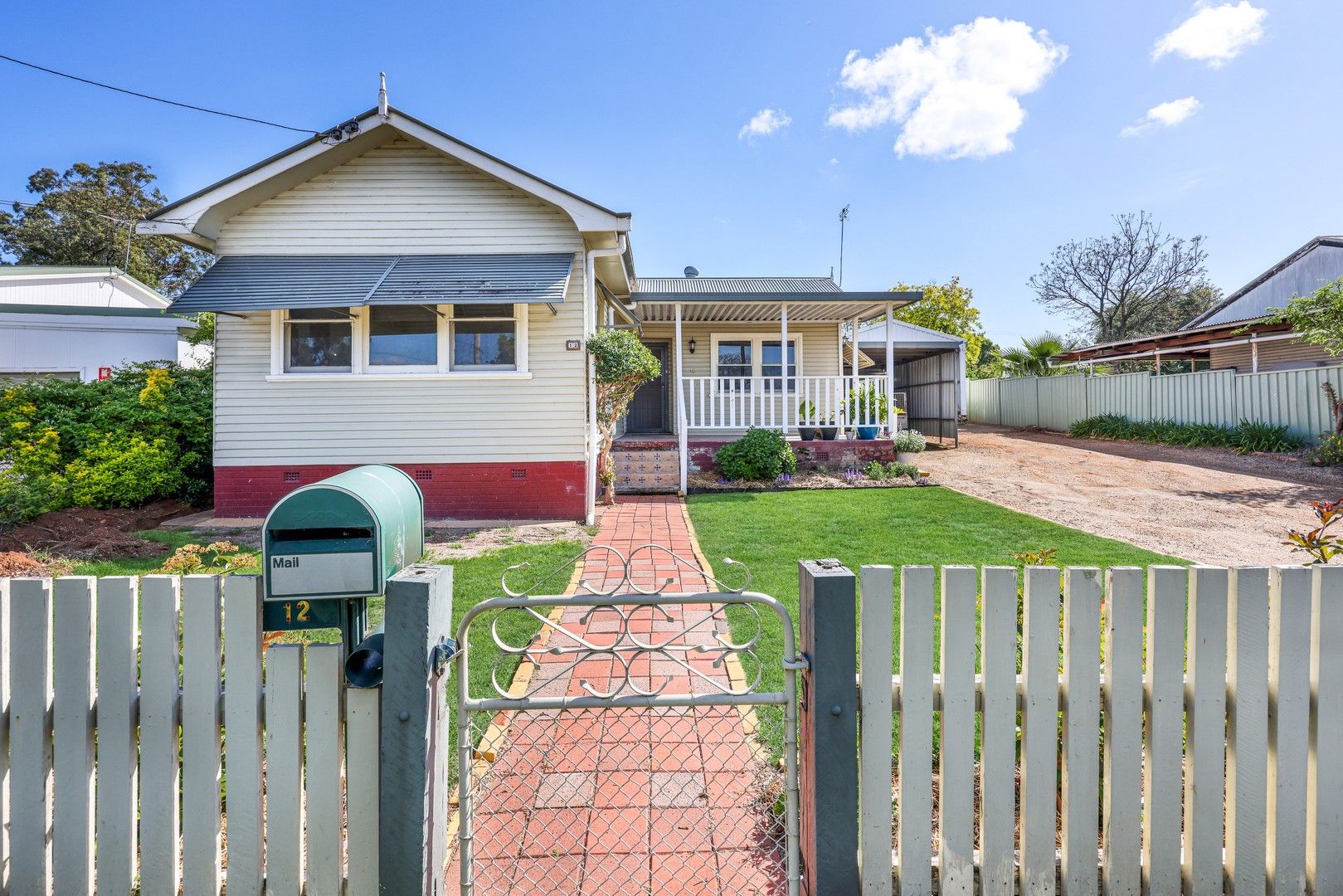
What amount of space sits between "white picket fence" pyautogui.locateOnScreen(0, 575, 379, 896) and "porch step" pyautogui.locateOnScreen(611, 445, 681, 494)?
365 inches

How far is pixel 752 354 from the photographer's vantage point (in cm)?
1517

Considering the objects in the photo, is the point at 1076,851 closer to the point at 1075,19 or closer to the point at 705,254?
the point at 1075,19

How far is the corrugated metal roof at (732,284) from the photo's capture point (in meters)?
16.5

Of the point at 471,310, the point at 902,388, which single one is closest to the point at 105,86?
the point at 471,310

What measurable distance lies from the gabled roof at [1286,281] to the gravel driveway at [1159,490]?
10915 millimetres

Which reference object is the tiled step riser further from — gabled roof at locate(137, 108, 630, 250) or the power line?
the power line

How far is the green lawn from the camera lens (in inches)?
209

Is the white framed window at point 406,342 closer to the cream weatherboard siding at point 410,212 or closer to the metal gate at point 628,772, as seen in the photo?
the cream weatherboard siding at point 410,212

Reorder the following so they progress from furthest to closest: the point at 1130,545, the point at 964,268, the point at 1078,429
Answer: the point at 964,268 < the point at 1078,429 < the point at 1130,545

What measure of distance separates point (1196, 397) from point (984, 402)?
9.70m

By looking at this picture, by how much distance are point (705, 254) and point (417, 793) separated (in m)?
21.9

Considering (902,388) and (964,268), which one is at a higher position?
(964,268)

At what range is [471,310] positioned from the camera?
341 inches

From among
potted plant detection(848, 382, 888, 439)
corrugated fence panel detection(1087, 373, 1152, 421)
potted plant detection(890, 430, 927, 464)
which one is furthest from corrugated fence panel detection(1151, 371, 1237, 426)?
potted plant detection(848, 382, 888, 439)
